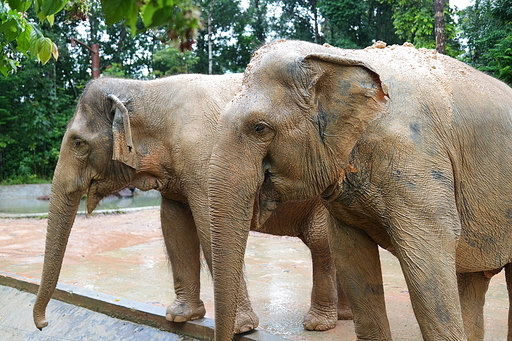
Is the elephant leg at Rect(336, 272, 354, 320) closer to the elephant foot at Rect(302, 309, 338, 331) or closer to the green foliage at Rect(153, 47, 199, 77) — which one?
the elephant foot at Rect(302, 309, 338, 331)

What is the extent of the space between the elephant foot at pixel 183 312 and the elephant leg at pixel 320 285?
32.7 inches

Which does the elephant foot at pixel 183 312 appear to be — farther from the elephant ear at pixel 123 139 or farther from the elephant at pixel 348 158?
the elephant at pixel 348 158

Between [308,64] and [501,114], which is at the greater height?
[308,64]

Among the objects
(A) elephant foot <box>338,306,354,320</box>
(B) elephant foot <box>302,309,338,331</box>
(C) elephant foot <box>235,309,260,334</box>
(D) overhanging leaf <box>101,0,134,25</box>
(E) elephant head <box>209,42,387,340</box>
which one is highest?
(D) overhanging leaf <box>101,0,134,25</box>

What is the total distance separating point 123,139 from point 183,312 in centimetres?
137

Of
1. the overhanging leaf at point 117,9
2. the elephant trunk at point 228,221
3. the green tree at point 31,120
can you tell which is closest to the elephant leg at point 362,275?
the elephant trunk at point 228,221

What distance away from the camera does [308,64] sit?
2570mm

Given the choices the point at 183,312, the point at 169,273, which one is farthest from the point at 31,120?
the point at 183,312

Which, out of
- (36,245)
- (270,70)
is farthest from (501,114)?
(36,245)

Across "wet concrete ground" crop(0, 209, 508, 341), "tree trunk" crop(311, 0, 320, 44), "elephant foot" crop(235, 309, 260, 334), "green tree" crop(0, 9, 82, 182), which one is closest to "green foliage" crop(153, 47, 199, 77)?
"green tree" crop(0, 9, 82, 182)

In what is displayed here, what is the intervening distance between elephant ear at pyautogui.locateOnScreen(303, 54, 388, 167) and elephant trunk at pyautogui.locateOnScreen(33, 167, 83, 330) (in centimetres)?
253

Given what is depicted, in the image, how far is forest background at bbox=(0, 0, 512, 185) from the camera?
18.4m

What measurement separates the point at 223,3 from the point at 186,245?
2481cm

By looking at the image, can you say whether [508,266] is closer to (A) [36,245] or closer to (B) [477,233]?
(B) [477,233]
